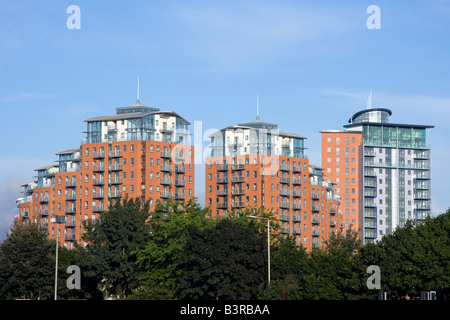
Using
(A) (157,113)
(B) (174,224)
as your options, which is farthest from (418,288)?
(A) (157,113)

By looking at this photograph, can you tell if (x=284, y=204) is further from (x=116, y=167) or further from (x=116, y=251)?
(x=116, y=251)

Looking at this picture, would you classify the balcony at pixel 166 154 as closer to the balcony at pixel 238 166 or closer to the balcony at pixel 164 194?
the balcony at pixel 164 194

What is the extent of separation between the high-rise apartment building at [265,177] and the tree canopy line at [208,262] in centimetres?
8840

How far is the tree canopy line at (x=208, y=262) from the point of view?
70.6 meters

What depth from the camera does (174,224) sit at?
290ft

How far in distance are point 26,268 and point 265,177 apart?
99.4 metres

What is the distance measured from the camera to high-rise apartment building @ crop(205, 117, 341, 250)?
188 metres

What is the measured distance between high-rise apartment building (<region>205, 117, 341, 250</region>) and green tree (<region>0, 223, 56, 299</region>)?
3632 inches

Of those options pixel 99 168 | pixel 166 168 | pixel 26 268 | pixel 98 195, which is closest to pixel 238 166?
pixel 166 168

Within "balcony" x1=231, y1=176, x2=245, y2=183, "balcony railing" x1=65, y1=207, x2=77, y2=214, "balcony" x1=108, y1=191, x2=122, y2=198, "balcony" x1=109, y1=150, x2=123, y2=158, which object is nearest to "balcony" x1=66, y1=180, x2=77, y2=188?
"balcony railing" x1=65, y1=207, x2=77, y2=214

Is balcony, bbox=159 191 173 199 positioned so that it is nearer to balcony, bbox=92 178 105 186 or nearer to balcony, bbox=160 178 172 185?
balcony, bbox=160 178 172 185

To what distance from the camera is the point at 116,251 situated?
92.1 meters

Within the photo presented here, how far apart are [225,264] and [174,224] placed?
1386 cm
